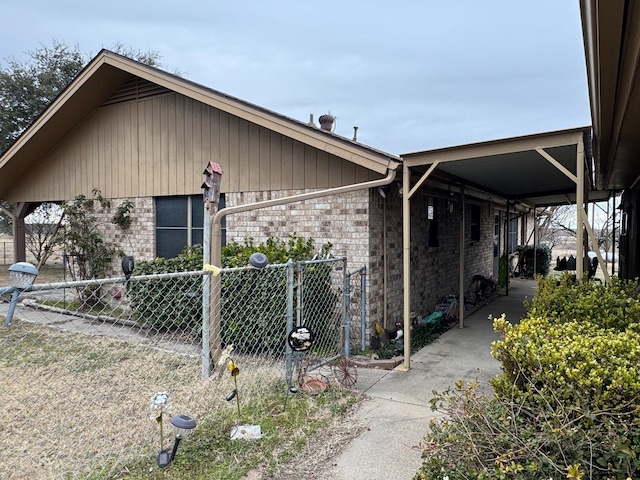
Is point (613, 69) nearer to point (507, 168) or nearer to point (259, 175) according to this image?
point (507, 168)

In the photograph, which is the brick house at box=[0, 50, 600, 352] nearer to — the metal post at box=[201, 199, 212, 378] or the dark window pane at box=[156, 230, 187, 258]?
the dark window pane at box=[156, 230, 187, 258]

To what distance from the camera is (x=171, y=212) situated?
8414mm

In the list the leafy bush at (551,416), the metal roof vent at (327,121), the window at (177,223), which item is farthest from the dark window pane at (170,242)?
the leafy bush at (551,416)

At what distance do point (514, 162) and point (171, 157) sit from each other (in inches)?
233

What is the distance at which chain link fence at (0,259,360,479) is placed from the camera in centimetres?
325

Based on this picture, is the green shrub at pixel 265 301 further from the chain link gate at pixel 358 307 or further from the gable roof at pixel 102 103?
the gable roof at pixel 102 103

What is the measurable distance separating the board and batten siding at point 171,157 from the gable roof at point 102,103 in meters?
0.28

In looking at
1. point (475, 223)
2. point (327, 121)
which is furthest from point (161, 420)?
point (475, 223)

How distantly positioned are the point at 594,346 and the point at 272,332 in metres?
3.91

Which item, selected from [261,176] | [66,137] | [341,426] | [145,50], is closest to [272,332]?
[341,426]

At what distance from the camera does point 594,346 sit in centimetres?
249

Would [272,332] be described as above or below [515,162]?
below

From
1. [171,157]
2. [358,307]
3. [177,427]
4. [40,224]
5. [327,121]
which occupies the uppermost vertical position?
[327,121]

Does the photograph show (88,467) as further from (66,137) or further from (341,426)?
(66,137)
